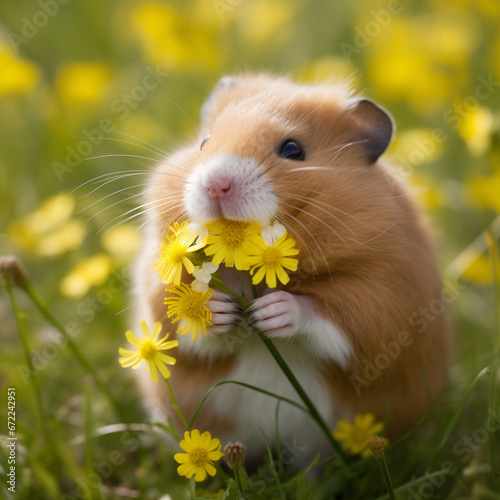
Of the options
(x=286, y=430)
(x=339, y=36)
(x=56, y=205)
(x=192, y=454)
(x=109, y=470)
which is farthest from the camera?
(x=339, y=36)

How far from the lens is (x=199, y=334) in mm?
2682

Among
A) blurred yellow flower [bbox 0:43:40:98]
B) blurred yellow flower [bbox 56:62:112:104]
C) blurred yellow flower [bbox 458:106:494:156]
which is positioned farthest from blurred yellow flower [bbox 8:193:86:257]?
blurred yellow flower [bbox 458:106:494:156]

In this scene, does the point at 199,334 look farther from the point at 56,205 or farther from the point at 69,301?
the point at 69,301

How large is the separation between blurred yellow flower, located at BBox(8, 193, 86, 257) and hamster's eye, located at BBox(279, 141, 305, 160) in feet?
6.91

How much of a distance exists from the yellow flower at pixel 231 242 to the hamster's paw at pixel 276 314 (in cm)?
21

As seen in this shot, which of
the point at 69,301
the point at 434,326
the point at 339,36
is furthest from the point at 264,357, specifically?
the point at 339,36

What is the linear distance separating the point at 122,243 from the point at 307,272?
213 cm

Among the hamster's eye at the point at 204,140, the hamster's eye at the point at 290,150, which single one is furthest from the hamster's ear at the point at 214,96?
the hamster's eye at the point at 290,150

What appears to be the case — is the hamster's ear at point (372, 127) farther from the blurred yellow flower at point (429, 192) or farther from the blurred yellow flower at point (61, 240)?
the blurred yellow flower at point (61, 240)

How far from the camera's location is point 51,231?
451 centimetres

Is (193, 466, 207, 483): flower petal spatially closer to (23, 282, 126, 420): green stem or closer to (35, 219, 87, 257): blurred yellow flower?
(23, 282, 126, 420): green stem

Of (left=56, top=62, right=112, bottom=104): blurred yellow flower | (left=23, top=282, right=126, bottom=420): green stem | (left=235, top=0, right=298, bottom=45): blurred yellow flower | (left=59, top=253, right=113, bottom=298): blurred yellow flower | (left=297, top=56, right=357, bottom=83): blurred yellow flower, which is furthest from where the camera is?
(left=235, top=0, right=298, bottom=45): blurred yellow flower

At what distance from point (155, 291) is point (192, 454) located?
84cm

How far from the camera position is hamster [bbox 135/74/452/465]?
249cm
